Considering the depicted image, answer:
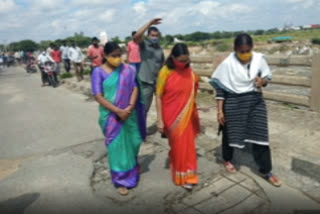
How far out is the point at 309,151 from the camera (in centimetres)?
435

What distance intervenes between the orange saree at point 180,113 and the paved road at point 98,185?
0.31 meters

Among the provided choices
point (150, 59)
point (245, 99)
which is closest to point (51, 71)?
point (150, 59)

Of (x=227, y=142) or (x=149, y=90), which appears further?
(x=149, y=90)

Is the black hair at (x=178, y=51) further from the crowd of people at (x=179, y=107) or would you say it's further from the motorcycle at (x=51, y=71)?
the motorcycle at (x=51, y=71)

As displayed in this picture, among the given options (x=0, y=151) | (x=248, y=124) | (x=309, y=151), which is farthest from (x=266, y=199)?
(x=0, y=151)

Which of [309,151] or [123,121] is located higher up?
[123,121]

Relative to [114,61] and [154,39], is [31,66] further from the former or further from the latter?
[114,61]

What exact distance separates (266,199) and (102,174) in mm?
2095

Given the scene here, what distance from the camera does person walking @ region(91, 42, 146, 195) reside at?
11.4 feet

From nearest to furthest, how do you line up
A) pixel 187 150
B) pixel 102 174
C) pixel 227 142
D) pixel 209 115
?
pixel 187 150 → pixel 227 142 → pixel 102 174 → pixel 209 115

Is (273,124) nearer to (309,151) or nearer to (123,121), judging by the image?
(309,151)

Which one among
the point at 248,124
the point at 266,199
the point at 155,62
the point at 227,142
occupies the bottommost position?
the point at 266,199

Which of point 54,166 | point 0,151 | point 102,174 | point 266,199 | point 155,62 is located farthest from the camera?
point 0,151

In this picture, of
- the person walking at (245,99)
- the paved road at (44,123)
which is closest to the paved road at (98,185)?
the paved road at (44,123)
